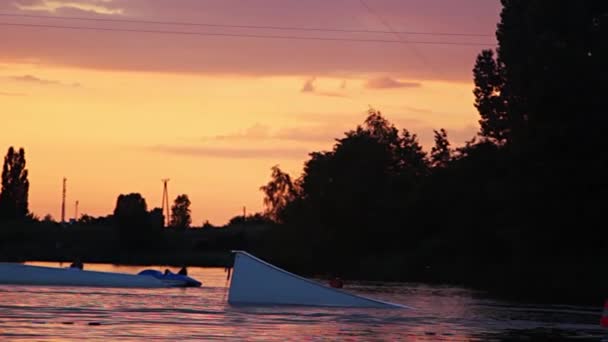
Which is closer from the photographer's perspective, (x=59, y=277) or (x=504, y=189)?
(x=59, y=277)

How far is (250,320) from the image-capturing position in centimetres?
4222

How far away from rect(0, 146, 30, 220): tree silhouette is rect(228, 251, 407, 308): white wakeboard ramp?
132m

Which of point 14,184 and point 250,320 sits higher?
point 14,184

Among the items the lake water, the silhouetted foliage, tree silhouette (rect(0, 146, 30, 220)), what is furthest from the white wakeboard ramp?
tree silhouette (rect(0, 146, 30, 220))

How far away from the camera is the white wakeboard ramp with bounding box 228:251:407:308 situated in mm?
52188

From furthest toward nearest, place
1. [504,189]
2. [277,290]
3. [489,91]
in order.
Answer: [489,91] → [504,189] → [277,290]

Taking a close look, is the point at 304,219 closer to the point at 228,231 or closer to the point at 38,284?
the point at 228,231

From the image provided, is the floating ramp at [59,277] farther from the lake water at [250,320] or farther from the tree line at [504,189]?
the tree line at [504,189]

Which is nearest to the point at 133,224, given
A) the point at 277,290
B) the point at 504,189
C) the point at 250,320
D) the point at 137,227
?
the point at 137,227

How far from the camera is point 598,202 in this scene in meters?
86.2

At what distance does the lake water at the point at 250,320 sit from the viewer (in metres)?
35.9

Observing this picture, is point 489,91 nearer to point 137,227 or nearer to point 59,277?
point 59,277

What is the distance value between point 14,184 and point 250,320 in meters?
146

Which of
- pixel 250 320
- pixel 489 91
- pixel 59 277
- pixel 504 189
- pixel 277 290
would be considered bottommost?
pixel 250 320
